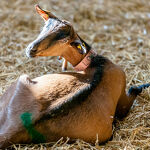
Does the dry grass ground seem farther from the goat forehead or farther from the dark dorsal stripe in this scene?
the goat forehead

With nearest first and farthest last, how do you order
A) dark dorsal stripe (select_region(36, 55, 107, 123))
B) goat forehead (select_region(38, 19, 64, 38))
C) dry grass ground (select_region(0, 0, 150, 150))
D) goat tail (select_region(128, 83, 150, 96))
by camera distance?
1. dark dorsal stripe (select_region(36, 55, 107, 123))
2. goat forehead (select_region(38, 19, 64, 38))
3. dry grass ground (select_region(0, 0, 150, 150))
4. goat tail (select_region(128, 83, 150, 96))

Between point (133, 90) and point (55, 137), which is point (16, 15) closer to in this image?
point (133, 90)

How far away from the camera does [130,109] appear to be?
139 inches

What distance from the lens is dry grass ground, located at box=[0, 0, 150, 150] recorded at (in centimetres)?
308

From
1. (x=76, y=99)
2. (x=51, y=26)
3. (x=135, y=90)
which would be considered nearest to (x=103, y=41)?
(x=135, y=90)

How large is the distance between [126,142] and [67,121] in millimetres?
658

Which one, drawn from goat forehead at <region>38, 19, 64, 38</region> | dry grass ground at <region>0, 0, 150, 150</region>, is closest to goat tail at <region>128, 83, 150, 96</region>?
dry grass ground at <region>0, 0, 150, 150</region>

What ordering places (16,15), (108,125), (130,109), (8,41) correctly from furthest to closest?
1. (16,15)
2. (8,41)
3. (130,109)
4. (108,125)

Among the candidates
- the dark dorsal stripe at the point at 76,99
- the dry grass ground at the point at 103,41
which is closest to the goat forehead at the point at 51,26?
the dark dorsal stripe at the point at 76,99

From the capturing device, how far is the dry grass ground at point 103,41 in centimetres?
308

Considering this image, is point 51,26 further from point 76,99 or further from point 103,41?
point 103,41

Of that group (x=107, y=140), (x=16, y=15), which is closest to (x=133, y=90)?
(x=107, y=140)

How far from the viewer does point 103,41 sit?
5.39 m

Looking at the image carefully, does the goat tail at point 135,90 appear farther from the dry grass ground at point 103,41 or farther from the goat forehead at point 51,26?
the goat forehead at point 51,26
